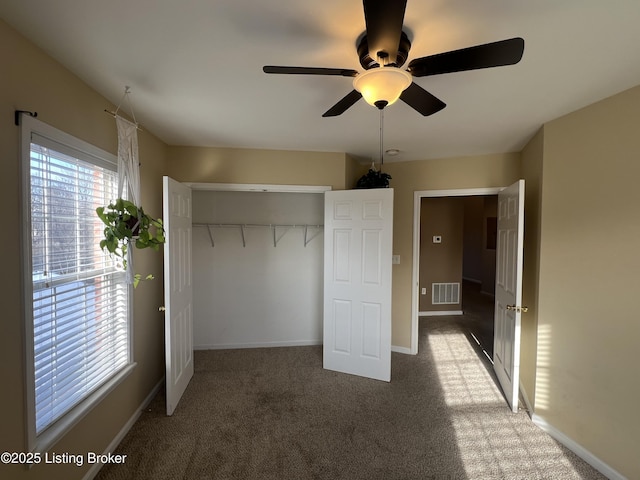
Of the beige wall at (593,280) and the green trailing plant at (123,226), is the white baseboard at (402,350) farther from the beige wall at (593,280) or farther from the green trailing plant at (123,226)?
the green trailing plant at (123,226)

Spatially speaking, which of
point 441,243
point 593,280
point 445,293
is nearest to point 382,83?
point 593,280

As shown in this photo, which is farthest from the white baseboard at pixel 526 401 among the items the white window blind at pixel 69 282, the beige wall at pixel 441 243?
the white window blind at pixel 69 282

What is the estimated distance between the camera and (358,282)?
3031mm

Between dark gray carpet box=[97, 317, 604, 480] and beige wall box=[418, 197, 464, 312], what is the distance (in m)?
2.18

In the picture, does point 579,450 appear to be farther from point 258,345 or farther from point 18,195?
point 18,195

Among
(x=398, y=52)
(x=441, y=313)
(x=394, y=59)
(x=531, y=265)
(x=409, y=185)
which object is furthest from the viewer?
(x=441, y=313)

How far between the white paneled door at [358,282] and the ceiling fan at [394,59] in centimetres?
160

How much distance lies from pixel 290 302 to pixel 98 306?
2.24 m

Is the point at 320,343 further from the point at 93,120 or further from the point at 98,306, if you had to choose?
the point at 93,120

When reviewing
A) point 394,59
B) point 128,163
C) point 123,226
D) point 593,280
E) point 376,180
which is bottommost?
point 593,280

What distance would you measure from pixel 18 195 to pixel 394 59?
1741 millimetres

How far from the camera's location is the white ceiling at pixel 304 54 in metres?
1.15

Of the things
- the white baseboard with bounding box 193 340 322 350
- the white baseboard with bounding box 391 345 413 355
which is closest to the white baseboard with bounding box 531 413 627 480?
the white baseboard with bounding box 391 345 413 355

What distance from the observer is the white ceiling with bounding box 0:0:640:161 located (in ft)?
3.78
